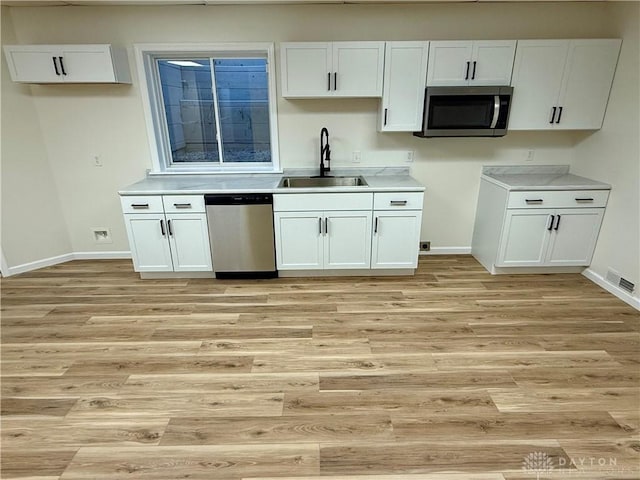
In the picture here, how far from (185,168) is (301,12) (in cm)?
186

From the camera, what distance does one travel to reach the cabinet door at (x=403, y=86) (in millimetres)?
2975

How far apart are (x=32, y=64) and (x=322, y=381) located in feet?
11.5

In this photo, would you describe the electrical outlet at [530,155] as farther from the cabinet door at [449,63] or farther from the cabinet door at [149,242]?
the cabinet door at [149,242]

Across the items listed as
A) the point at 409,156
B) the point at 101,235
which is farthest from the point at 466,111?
the point at 101,235

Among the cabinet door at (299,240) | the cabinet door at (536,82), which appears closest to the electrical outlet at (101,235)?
the cabinet door at (299,240)

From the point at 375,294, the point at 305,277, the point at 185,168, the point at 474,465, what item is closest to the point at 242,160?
the point at 185,168

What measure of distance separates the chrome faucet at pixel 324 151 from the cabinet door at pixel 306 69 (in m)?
0.42

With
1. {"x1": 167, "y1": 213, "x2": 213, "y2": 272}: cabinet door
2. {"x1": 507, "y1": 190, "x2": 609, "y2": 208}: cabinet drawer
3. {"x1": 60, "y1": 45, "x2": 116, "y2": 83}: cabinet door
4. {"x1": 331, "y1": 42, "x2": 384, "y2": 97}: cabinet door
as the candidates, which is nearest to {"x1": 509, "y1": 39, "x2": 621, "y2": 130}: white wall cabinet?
{"x1": 507, "y1": 190, "x2": 609, "y2": 208}: cabinet drawer

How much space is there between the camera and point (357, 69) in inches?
119

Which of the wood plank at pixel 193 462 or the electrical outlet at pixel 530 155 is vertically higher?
the electrical outlet at pixel 530 155

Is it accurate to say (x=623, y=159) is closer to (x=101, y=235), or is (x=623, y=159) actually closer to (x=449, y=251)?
(x=449, y=251)

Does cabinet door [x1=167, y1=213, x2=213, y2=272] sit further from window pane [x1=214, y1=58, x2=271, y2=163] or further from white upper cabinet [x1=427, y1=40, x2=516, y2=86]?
white upper cabinet [x1=427, y1=40, x2=516, y2=86]

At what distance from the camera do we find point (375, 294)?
3111 millimetres

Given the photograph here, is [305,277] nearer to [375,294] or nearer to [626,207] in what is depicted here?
[375,294]
